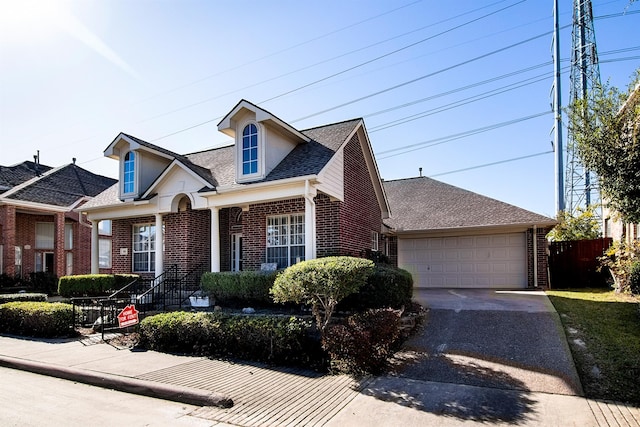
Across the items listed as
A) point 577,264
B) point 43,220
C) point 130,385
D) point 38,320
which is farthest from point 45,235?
point 577,264

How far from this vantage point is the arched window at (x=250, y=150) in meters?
13.2

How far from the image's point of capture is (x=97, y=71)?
1351cm

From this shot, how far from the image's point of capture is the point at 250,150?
13.3m

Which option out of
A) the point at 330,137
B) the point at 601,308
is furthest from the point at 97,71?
the point at 601,308

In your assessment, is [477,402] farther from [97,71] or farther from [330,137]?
[97,71]

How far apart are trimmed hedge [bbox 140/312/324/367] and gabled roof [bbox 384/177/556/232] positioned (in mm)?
11015

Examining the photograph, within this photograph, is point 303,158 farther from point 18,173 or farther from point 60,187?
point 18,173

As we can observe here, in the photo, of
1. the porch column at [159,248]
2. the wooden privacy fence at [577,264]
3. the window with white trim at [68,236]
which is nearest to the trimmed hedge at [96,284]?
the porch column at [159,248]

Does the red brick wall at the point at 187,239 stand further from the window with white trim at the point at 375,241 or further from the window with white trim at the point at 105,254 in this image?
the window with white trim at the point at 105,254

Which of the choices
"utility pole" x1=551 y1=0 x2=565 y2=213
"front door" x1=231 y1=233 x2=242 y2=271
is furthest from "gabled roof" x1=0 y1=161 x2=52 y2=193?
"utility pole" x1=551 y1=0 x2=565 y2=213

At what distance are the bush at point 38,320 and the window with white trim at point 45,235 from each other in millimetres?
12831

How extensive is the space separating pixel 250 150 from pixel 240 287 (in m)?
4.40

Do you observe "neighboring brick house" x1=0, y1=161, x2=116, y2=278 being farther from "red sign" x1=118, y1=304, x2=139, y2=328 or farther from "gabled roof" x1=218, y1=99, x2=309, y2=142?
"red sign" x1=118, y1=304, x2=139, y2=328

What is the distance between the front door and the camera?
15.1 m
